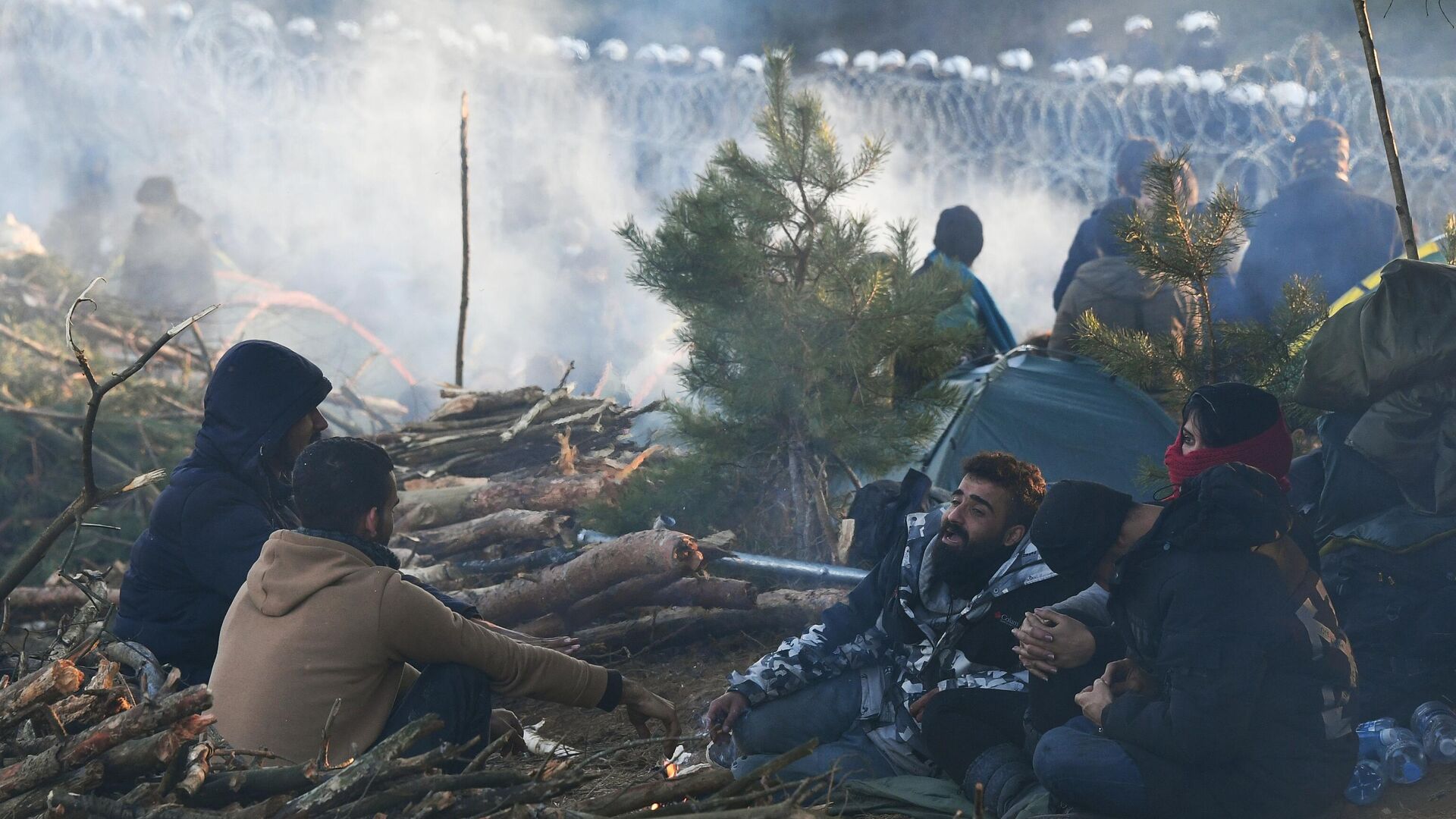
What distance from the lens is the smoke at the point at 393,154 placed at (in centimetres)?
1343

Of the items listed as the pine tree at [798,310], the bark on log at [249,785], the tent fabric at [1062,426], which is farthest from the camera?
the tent fabric at [1062,426]

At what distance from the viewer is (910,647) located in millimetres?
3510

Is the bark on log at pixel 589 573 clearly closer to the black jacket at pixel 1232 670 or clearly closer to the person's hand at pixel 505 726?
the person's hand at pixel 505 726

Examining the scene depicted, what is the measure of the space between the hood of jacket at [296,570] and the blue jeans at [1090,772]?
178 cm

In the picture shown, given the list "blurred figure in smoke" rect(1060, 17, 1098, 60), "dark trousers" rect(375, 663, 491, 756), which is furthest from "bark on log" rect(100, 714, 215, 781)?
"blurred figure in smoke" rect(1060, 17, 1098, 60)

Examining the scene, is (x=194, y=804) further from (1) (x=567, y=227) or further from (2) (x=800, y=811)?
(1) (x=567, y=227)

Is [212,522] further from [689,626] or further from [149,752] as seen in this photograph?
[689,626]

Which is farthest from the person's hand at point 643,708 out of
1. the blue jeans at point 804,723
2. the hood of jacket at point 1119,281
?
the hood of jacket at point 1119,281

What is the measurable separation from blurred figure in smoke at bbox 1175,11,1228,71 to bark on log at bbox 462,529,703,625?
31.8 feet

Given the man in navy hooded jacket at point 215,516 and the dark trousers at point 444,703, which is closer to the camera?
the dark trousers at point 444,703

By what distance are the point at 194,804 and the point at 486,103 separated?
13.6 m

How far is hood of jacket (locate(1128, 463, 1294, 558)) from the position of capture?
8.61 feet

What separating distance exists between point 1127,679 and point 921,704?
2.21ft

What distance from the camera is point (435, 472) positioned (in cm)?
717
